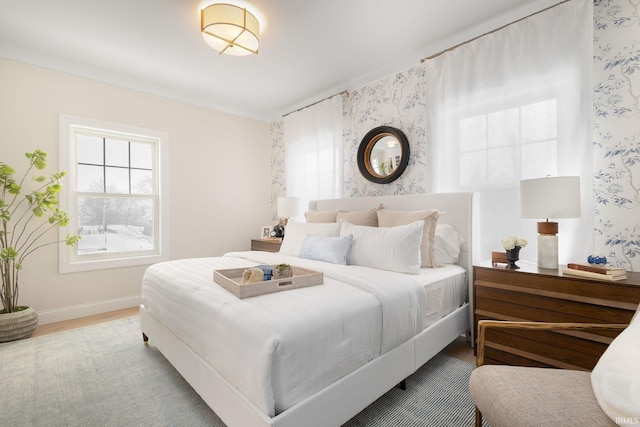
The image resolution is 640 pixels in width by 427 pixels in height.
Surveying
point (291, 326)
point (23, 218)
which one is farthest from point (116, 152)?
point (291, 326)

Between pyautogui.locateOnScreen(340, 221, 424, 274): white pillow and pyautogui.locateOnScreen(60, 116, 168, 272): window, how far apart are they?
267cm

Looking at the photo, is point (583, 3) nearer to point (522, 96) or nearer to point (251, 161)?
point (522, 96)

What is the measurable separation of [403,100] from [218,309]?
2.74 m

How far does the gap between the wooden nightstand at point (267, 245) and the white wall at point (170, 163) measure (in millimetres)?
455

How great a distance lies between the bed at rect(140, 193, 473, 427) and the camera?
116 centimetres

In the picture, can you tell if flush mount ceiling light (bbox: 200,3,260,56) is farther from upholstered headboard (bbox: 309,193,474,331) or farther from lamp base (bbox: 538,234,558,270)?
lamp base (bbox: 538,234,558,270)

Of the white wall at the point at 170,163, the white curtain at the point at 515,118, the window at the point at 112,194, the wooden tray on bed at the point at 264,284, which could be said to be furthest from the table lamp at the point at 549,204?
the window at the point at 112,194

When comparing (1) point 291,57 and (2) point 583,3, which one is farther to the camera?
(1) point 291,57

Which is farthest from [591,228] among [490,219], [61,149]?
[61,149]

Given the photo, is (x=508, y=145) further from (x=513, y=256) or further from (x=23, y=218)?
(x=23, y=218)

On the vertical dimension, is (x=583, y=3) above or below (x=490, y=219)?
above

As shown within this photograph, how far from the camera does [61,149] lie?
3.07 metres

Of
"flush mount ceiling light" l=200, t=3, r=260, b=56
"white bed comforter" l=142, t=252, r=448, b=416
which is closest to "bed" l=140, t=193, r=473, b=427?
"white bed comforter" l=142, t=252, r=448, b=416

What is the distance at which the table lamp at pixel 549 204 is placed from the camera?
182 centimetres
